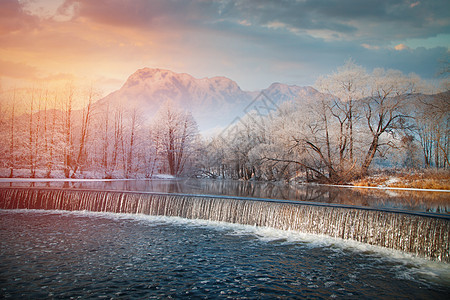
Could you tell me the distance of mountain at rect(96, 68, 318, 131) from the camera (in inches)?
5084

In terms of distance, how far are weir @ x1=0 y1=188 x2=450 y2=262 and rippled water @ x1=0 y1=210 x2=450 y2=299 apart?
16.1 inches

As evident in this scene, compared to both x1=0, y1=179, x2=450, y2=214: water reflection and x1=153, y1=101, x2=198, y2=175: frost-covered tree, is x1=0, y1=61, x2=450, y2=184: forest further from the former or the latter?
x1=0, y1=179, x2=450, y2=214: water reflection

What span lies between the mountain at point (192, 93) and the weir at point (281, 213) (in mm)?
110117

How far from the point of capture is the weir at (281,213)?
6.98 metres

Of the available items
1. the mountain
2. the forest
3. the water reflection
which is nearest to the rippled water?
the water reflection

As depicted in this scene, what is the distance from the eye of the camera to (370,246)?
24.8 ft

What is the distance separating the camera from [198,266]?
5.93 m

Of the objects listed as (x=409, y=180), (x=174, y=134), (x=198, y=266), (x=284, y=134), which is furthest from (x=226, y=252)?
(x=174, y=134)

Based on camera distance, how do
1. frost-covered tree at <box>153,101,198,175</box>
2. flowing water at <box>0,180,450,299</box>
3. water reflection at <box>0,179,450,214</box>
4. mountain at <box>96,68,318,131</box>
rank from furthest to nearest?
1. mountain at <box>96,68,318,131</box>
2. frost-covered tree at <box>153,101,198,175</box>
3. water reflection at <box>0,179,450,214</box>
4. flowing water at <box>0,180,450,299</box>

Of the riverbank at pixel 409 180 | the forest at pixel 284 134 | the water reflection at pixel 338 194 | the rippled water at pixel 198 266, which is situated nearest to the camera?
the rippled water at pixel 198 266

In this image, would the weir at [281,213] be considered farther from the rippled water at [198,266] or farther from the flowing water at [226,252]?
the rippled water at [198,266]

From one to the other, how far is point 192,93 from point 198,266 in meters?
138

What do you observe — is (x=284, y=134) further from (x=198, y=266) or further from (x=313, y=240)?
(x=198, y=266)

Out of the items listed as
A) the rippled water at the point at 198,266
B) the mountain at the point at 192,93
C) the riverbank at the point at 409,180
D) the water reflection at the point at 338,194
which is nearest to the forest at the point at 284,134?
the riverbank at the point at 409,180
